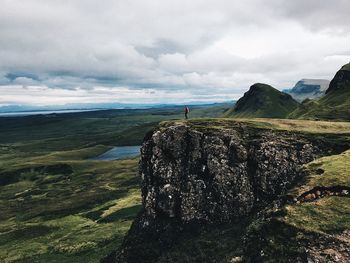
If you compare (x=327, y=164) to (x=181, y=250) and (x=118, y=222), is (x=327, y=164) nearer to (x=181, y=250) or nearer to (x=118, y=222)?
(x=181, y=250)

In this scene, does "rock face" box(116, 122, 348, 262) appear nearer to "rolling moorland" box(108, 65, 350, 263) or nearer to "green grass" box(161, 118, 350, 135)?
"rolling moorland" box(108, 65, 350, 263)

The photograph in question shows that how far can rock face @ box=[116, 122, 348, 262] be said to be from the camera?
214 feet

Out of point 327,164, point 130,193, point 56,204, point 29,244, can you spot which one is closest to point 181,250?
point 327,164

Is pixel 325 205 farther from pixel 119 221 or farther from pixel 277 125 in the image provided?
pixel 119 221

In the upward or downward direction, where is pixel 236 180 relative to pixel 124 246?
A: upward

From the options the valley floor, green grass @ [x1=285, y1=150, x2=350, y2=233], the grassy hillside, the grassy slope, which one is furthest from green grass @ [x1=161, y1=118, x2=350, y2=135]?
the grassy hillside

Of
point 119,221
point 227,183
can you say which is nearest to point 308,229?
point 227,183

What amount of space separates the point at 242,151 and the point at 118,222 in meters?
51.4

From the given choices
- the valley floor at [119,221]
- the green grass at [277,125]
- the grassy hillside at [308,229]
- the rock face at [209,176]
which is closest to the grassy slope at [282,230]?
the grassy hillside at [308,229]

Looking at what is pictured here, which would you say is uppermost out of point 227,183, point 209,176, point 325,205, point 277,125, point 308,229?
point 277,125

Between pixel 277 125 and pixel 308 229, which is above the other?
pixel 277 125

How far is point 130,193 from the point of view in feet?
491

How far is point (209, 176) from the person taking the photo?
67938mm

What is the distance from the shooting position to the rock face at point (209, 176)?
214 feet
